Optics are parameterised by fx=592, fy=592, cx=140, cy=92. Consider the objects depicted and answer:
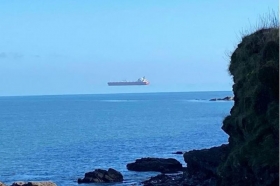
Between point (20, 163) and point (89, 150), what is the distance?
1445cm

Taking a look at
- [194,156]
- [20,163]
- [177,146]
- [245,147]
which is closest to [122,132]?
[177,146]

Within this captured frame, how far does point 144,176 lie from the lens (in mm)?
59812

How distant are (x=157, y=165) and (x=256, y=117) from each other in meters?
27.5

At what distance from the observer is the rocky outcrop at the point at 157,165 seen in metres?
62.6

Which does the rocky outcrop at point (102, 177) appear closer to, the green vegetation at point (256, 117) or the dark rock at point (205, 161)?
the dark rock at point (205, 161)

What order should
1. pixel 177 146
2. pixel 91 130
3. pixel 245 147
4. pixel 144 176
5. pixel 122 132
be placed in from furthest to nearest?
pixel 91 130
pixel 122 132
pixel 177 146
pixel 144 176
pixel 245 147

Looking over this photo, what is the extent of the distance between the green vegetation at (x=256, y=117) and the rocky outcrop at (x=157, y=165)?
1938 cm

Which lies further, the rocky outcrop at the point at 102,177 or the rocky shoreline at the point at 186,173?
the rocky outcrop at the point at 102,177

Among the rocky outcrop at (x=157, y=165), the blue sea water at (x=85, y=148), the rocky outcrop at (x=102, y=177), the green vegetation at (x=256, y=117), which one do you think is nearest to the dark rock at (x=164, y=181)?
the blue sea water at (x=85, y=148)

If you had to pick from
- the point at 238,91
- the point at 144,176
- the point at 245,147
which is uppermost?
the point at 238,91

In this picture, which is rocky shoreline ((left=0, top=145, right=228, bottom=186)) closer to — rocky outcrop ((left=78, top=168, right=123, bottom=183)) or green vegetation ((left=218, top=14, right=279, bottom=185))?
rocky outcrop ((left=78, top=168, right=123, bottom=183))

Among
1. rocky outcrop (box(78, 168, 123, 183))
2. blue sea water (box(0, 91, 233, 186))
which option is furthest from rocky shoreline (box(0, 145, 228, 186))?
blue sea water (box(0, 91, 233, 186))

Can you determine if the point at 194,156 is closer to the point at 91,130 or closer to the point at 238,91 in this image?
the point at 238,91

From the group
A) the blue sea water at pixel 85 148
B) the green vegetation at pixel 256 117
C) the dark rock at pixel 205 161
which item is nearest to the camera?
the green vegetation at pixel 256 117
